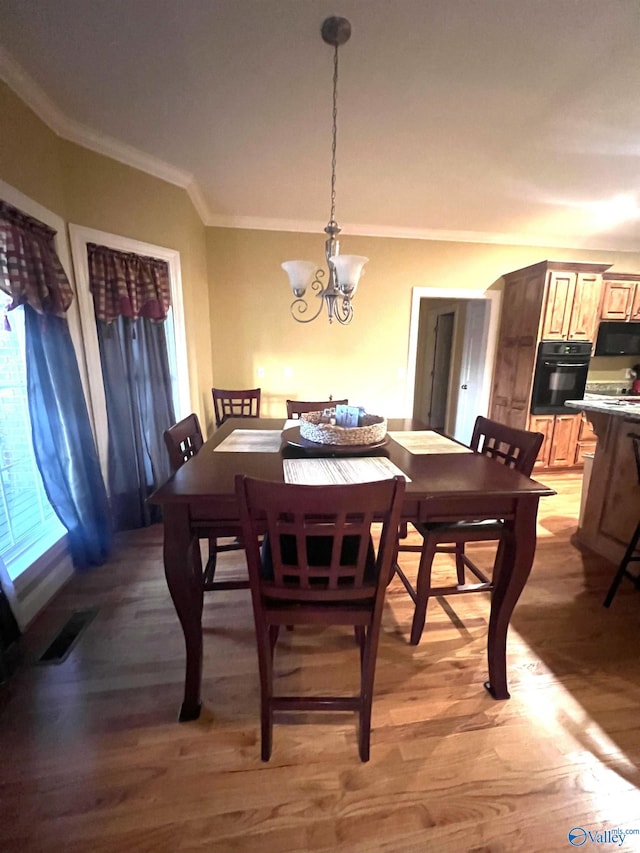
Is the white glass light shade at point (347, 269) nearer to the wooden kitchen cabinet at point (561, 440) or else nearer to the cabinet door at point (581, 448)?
the wooden kitchen cabinet at point (561, 440)

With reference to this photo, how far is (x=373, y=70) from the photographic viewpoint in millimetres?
1601

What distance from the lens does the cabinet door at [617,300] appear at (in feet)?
11.9

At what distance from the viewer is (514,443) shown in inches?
63.8

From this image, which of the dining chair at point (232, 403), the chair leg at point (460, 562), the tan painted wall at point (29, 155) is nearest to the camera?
the tan painted wall at point (29, 155)

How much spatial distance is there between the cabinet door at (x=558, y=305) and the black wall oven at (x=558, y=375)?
0.33 feet

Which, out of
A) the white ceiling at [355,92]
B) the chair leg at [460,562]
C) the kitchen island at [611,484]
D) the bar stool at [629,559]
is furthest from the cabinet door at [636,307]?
the chair leg at [460,562]

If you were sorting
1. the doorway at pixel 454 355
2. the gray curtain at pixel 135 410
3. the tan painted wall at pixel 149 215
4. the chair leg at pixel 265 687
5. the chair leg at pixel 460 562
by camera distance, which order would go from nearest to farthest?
1. the chair leg at pixel 265 687
2. the chair leg at pixel 460 562
3. the tan painted wall at pixel 149 215
4. the gray curtain at pixel 135 410
5. the doorway at pixel 454 355

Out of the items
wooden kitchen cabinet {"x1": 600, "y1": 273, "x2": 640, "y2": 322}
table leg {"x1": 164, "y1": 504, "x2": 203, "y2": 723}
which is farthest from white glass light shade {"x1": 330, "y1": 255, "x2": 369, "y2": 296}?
wooden kitchen cabinet {"x1": 600, "y1": 273, "x2": 640, "y2": 322}

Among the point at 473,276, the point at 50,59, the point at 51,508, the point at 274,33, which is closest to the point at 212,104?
the point at 274,33

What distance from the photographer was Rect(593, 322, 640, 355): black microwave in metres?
3.78

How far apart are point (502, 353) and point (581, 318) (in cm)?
77

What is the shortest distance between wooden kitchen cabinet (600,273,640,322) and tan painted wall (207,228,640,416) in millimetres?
508

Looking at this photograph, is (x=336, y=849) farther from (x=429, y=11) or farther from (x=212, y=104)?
(x=212, y=104)

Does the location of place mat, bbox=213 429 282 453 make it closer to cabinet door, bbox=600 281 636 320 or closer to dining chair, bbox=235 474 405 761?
dining chair, bbox=235 474 405 761
